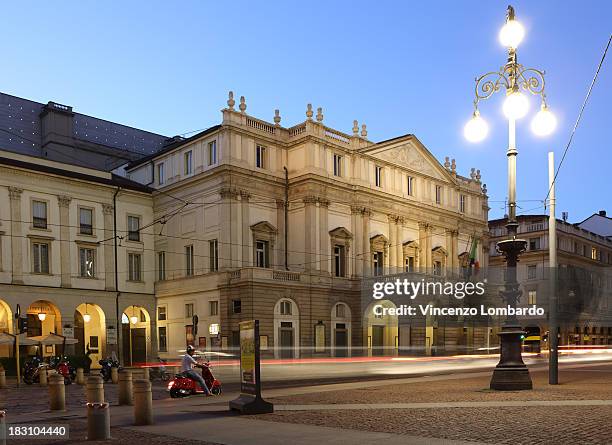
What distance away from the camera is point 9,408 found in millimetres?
20594

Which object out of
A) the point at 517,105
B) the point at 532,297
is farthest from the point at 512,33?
the point at 532,297

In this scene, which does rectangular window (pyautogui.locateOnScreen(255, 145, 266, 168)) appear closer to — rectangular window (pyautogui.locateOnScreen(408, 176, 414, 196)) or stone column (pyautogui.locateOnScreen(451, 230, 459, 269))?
rectangular window (pyautogui.locateOnScreen(408, 176, 414, 196))

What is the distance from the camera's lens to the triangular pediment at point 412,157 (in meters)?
60.7

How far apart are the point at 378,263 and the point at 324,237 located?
751 centimetres

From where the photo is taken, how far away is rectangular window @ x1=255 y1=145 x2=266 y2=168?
53216mm

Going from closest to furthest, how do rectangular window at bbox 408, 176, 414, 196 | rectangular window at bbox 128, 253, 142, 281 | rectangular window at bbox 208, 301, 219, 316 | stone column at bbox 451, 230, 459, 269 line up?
rectangular window at bbox 208, 301, 219, 316 → rectangular window at bbox 128, 253, 142, 281 → rectangular window at bbox 408, 176, 414, 196 → stone column at bbox 451, 230, 459, 269

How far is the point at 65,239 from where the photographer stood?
49031 mm

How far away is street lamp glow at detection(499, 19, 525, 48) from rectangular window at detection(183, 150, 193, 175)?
37273 mm

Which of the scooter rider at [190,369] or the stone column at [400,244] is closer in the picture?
the scooter rider at [190,369]

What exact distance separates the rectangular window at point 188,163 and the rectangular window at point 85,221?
25.8ft

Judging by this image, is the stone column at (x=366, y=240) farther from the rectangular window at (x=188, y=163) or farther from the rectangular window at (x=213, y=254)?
the rectangular window at (x=188, y=163)

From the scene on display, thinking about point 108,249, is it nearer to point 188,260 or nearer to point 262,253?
point 188,260

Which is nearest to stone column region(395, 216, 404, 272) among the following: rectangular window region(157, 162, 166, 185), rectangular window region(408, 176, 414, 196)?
rectangular window region(408, 176, 414, 196)

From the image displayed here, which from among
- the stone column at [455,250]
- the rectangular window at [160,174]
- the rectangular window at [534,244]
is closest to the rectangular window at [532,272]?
the rectangular window at [534,244]
